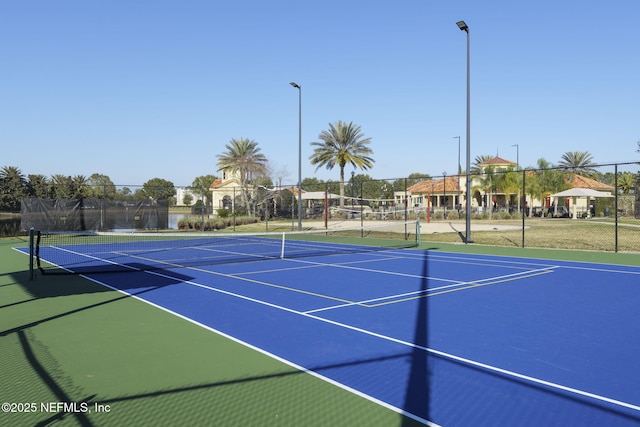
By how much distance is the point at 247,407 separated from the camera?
4.47 meters

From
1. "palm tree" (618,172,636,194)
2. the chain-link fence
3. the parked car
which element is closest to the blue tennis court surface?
the chain-link fence

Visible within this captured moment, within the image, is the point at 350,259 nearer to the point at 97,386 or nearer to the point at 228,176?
the point at 97,386

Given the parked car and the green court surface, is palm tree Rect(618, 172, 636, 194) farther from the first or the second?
the green court surface

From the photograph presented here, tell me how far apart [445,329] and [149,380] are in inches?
163

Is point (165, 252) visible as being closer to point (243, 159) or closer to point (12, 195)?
point (12, 195)

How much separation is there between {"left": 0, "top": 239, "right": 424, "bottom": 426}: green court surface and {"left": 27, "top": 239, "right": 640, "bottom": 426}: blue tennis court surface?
0.35 metres

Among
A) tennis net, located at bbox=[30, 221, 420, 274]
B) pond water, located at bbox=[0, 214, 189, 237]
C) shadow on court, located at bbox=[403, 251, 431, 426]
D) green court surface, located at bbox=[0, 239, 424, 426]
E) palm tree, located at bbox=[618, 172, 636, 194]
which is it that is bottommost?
tennis net, located at bbox=[30, 221, 420, 274]

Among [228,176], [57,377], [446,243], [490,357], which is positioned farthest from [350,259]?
[228,176]

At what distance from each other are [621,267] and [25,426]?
15167 mm

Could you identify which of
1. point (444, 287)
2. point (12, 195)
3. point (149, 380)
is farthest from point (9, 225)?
point (149, 380)

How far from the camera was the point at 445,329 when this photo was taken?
23.5ft

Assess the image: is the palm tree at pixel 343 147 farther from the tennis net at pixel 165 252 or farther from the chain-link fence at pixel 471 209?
the tennis net at pixel 165 252

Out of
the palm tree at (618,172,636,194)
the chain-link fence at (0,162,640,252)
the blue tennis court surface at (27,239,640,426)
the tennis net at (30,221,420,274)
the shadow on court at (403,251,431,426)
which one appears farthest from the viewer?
the palm tree at (618,172,636,194)

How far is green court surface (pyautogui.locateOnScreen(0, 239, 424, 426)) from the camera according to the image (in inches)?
168
